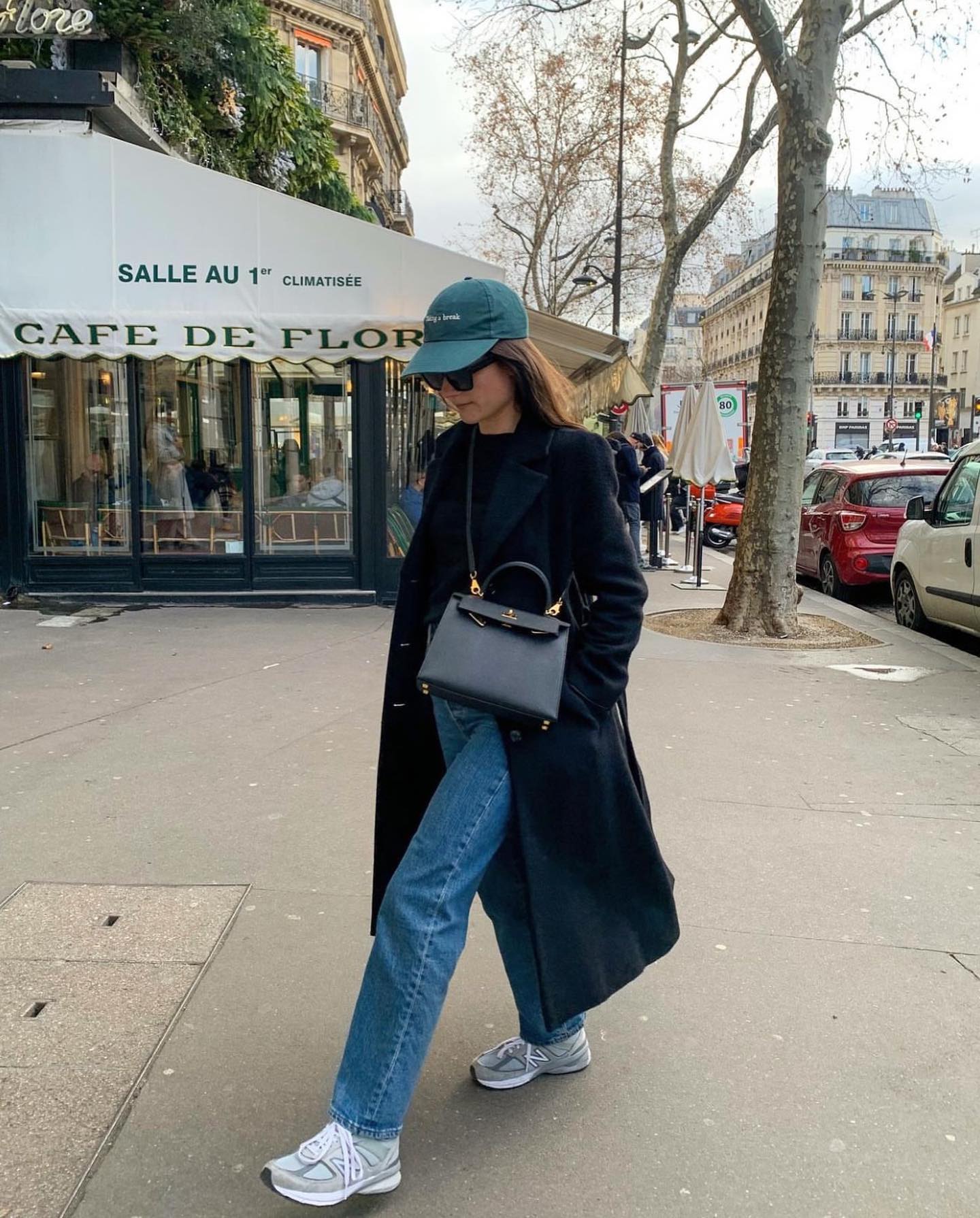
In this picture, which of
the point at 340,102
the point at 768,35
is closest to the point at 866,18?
the point at 768,35

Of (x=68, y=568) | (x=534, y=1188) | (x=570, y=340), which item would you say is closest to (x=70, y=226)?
(x=68, y=568)

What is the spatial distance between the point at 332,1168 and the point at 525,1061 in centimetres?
70

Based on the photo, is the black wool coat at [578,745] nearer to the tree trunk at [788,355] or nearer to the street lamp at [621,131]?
the tree trunk at [788,355]

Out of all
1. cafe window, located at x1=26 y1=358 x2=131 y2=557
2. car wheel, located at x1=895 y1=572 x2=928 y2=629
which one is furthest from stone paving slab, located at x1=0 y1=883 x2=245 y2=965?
car wheel, located at x1=895 y1=572 x2=928 y2=629

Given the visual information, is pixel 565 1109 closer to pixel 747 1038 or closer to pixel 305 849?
pixel 747 1038

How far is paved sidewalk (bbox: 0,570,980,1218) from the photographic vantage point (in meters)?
2.38

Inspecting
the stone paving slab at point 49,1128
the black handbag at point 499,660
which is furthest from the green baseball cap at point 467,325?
Result: the stone paving slab at point 49,1128

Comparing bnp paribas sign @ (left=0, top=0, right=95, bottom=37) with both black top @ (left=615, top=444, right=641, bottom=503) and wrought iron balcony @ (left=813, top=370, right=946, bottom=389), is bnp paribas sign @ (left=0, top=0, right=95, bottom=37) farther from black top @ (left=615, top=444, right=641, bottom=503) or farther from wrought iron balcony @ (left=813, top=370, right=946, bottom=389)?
wrought iron balcony @ (left=813, top=370, right=946, bottom=389)

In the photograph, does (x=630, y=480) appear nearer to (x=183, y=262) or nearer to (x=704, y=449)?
(x=704, y=449)

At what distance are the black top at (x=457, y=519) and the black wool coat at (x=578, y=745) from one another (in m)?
0.03

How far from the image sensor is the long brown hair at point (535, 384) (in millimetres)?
2400

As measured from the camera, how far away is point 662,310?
24266mm

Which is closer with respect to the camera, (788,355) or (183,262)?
(788,355)

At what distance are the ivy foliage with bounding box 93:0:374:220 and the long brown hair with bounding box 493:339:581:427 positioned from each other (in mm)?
11982
